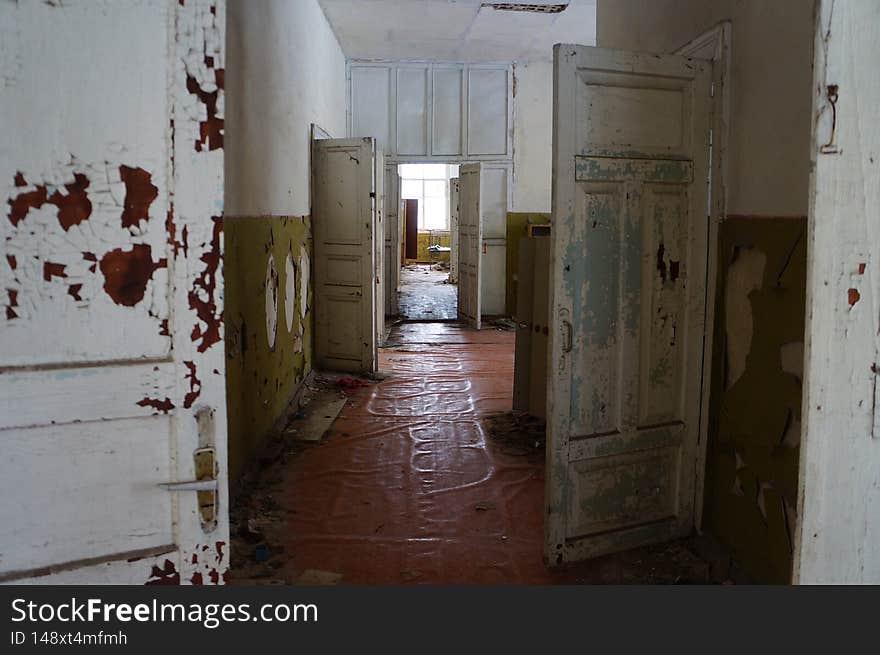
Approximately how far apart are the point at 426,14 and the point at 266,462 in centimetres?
509

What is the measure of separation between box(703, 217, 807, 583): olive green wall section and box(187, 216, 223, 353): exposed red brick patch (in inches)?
75.6

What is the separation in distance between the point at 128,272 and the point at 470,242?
799 cm

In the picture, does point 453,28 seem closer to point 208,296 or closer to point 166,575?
point 208,296

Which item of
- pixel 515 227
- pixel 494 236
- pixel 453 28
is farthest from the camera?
pixel 494 236

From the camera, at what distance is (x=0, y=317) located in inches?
56.5

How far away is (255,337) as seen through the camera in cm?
429

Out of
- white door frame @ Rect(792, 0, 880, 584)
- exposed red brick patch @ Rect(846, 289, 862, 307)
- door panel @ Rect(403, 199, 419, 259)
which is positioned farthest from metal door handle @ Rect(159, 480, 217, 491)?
door panel @ Rect(403, 199, 419, 259)

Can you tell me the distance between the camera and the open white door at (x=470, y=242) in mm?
9000

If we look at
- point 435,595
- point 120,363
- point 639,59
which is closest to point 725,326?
point 639,59

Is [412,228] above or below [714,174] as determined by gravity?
above

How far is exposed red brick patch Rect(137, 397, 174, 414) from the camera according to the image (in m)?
1.55

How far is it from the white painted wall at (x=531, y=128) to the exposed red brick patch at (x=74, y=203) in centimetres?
869

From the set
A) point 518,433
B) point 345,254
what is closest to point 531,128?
point 345,254

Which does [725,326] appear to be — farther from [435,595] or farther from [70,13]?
[70,13]
